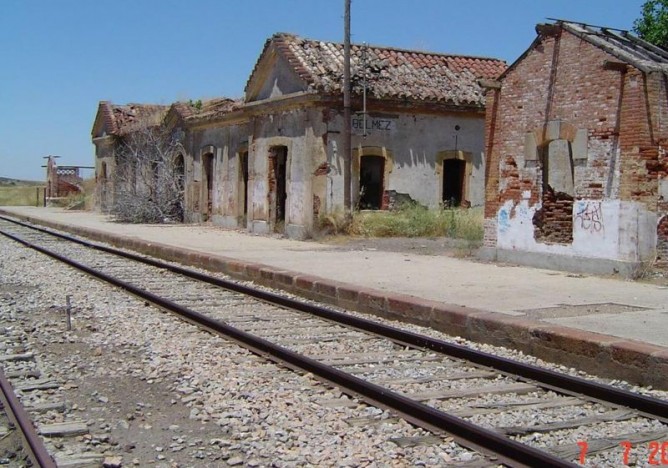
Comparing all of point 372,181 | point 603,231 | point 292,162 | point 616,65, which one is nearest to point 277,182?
point 292,162

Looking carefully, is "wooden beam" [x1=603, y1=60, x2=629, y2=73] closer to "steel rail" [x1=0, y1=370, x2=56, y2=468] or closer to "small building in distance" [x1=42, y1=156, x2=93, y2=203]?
"steel rail" [x1=0, y1=370, x2=56, y2=468]

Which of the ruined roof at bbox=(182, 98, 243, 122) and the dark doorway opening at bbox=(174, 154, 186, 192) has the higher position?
the ruined roof at bbox=(182, 98, 243, 122)

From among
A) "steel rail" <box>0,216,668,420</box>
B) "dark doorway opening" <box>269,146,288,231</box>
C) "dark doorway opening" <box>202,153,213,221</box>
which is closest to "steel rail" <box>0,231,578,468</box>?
"steel rail" <box>0,216,668,420</box>

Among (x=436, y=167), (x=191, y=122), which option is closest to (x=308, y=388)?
(x=436, y=167)

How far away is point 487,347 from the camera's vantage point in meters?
8.86

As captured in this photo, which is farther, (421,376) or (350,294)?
(350,294)

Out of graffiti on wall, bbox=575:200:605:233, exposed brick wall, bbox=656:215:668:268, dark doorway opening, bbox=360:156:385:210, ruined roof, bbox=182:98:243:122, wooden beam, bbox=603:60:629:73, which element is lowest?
exposed brick wall, bbox=656:215:668:268

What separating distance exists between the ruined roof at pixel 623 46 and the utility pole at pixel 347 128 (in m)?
7.82

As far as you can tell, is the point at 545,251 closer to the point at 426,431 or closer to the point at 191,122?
the point at 426,431

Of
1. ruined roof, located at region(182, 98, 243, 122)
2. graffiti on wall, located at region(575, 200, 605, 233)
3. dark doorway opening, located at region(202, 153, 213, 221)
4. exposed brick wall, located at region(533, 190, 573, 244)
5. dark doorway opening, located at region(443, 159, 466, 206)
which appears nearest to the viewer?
graffiti on wall, located at region(575, 200, 605, 233)

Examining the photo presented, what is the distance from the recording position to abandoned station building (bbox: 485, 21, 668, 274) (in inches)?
525

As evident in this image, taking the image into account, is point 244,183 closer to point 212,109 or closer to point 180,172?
point 212,109

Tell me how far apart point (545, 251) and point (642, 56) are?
3.82 meters
